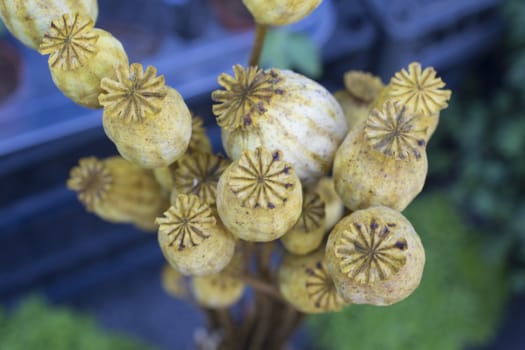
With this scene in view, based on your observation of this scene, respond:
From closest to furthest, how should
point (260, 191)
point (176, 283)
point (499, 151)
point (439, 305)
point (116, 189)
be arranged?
point (260, 191) → point (116, 189) → point (176, 283) → point (439, 305) → point (499, 151)

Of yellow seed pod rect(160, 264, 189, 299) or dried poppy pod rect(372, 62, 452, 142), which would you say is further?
yellow seed pod rect(160, 264, 189, 299)

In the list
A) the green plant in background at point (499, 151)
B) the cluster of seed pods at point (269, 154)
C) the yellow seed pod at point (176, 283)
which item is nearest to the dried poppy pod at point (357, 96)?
the cluster of seed pods at point (269, 154)

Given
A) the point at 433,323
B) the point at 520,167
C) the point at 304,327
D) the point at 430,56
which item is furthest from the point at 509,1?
the point at 304,327

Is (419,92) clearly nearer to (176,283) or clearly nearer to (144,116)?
(144,116)

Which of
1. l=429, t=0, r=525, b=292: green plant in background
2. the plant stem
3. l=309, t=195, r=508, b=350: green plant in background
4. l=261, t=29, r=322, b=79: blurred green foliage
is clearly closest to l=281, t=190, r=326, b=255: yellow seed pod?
the plant stem

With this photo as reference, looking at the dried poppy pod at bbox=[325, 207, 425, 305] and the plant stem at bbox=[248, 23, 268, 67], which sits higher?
the plant stem at bbox=[248, 23, 268, 67]

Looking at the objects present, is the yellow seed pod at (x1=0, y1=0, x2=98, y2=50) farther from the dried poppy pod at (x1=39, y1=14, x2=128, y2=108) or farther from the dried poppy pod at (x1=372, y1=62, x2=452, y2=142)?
Result: the dried poppy pod at (x1=372, y1=62, x2=452, y2=142)

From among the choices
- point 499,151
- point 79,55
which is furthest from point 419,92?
point 499,151
